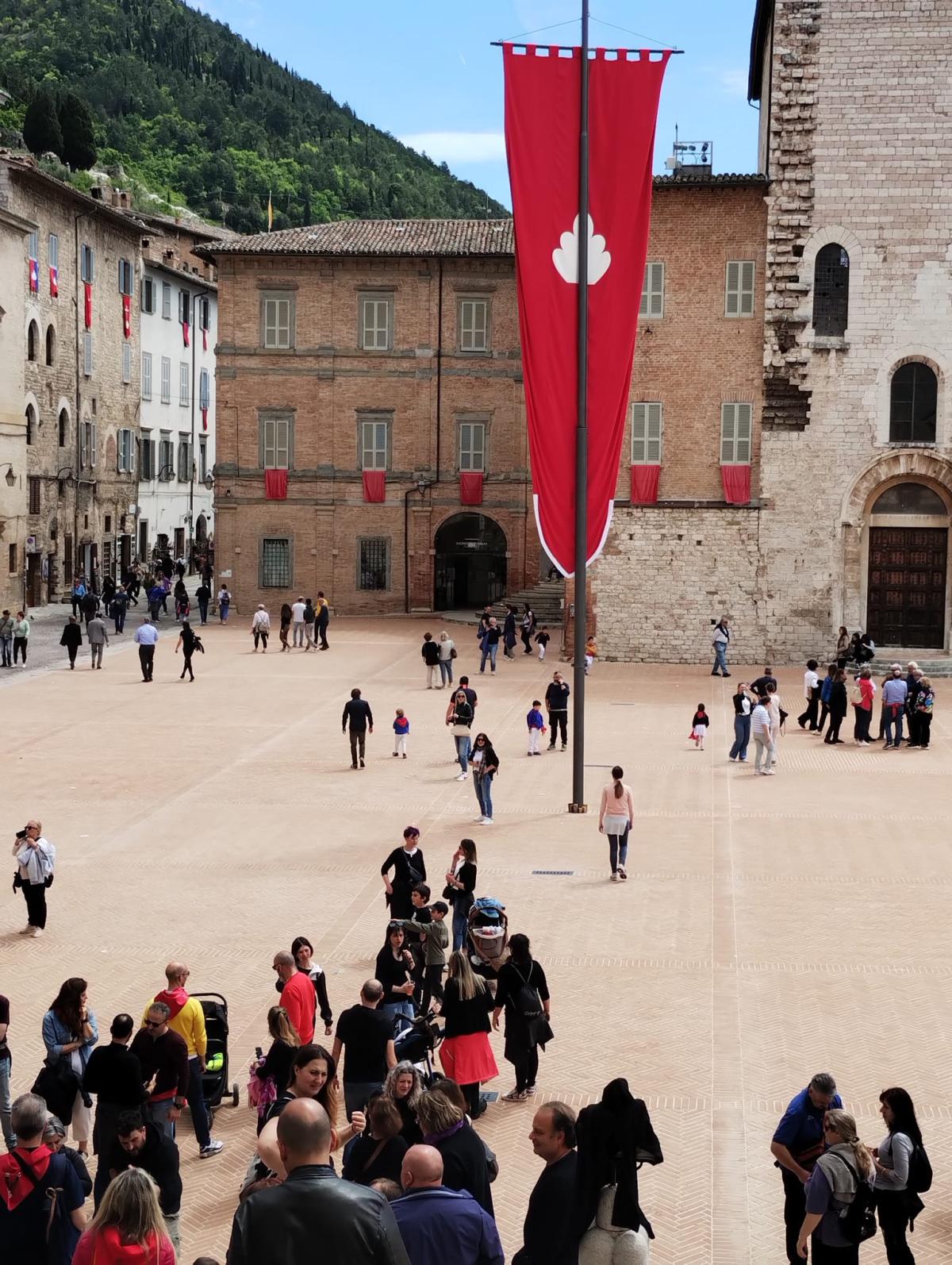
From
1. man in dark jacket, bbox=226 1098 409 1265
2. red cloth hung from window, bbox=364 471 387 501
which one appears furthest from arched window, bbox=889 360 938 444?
man in dark jacket, bbox=226 1098 409 1265

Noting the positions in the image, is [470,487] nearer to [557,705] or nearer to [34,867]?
[557,705]

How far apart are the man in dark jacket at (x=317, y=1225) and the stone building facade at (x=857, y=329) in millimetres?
36634

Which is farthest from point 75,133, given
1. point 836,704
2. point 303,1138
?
point 303,1138

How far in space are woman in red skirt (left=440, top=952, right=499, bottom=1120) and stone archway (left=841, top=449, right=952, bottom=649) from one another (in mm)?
31113

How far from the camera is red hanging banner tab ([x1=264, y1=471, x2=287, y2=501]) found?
5269 cm

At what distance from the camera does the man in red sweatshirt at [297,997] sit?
11.1 m

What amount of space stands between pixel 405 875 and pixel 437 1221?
8800 millimetres

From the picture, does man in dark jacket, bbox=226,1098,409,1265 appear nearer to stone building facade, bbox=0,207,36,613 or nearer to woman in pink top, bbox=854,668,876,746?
woman in pink top, bbox=854,668,876,746

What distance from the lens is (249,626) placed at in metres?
50.5

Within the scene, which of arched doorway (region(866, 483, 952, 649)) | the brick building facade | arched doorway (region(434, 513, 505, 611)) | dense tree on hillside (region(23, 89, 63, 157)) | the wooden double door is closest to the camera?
arched doorway (region(866, 483, 952, 649))

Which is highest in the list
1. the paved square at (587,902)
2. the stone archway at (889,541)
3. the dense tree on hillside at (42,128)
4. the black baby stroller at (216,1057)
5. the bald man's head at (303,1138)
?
the dense tree on hillside at (42,128)

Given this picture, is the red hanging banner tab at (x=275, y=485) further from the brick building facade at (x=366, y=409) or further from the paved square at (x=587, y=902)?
the paved square at (x=587, y=902)

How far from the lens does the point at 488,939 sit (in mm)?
12070

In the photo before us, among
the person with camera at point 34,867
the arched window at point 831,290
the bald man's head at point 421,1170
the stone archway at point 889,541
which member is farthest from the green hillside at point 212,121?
the bald man's head at point 421,1170
